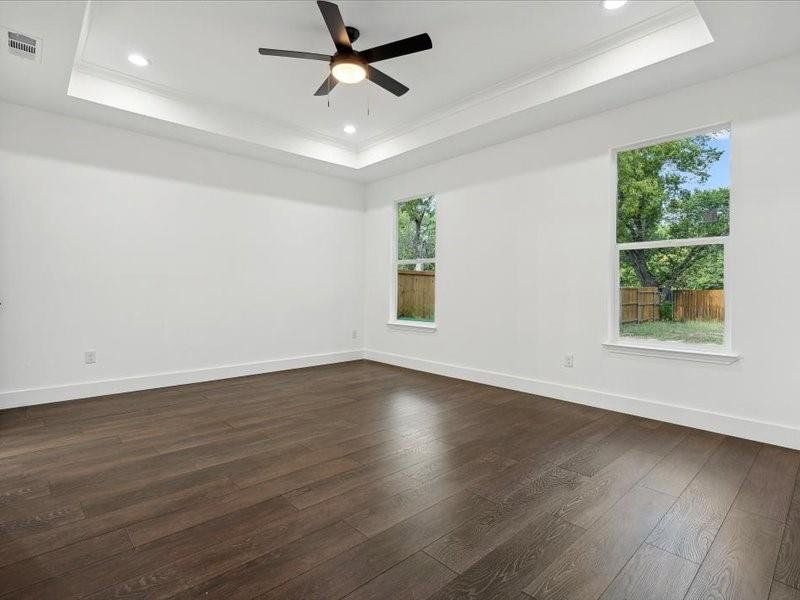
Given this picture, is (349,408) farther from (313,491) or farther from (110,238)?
(110,238)

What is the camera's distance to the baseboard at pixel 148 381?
3666 mm

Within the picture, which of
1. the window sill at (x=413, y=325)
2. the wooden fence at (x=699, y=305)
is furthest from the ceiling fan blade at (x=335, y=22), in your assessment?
the window sill at (x=413, y=325)

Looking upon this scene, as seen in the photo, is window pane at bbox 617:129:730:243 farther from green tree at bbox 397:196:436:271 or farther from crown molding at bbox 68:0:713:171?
green tree at bbox 397:196:436:271

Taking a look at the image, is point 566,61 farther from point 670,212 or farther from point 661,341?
point 661,341

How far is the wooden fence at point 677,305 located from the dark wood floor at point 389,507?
0.89 metres

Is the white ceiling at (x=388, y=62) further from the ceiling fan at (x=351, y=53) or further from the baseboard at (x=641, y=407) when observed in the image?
the baseboard at (x=641, y=407)

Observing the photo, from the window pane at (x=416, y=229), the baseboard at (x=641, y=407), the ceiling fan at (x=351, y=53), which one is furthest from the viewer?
the window pane at (x=416, y=229)

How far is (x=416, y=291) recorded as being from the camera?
5.67 meters

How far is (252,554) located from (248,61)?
11.6 feet

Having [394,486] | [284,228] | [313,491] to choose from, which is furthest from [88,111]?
[394,486]

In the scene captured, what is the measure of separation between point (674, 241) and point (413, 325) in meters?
3.10

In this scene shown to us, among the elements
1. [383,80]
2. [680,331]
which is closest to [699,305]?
[680,331]

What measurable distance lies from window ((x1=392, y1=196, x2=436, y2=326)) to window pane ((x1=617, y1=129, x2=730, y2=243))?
2308mm

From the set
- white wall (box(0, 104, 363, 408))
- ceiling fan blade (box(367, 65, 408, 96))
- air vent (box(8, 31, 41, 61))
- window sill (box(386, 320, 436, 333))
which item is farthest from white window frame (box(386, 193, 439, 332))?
air vent (box(8, 31, 41, 61))
